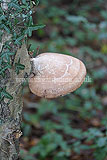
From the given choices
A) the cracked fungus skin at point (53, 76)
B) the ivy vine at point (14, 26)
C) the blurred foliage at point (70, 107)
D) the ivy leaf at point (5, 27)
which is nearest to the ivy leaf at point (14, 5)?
the ivy vine at point (14, 26)

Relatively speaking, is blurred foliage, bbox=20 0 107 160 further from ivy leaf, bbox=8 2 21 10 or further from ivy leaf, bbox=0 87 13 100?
ivy leaf, bbox=8 2 21 10

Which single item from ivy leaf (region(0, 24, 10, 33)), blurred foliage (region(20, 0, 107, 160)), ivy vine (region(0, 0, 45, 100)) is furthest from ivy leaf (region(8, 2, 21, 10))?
blurred foliage (region(20, 0, 107, 160))

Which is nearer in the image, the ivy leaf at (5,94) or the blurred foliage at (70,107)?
the ivy leaf at (5,94)

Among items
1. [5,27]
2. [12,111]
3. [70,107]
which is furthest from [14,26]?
[70,107]

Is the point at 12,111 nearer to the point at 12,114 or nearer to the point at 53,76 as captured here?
the point at 12,114

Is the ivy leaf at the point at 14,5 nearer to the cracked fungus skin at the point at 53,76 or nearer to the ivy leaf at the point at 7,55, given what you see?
the ivy leaf at the point at 7,55
